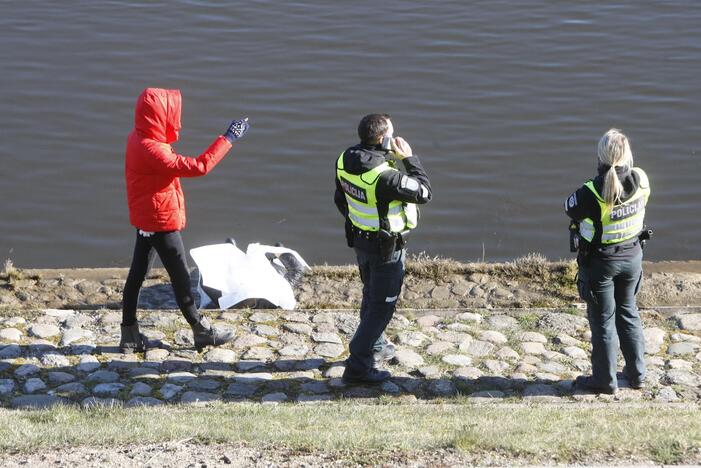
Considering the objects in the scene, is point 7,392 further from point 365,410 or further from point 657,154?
point 657,154

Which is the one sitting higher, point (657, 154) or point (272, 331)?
point (657, 154)

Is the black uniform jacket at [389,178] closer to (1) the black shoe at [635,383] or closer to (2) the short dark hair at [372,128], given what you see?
(2) the short dark hair at [372,128]

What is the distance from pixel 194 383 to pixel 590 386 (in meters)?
2.70

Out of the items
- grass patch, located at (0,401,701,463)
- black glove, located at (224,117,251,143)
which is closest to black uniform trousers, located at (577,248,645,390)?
grass patch, located at (0,401,701,463)

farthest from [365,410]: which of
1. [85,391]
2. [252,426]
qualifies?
[85,391]

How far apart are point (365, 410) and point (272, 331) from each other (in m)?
1.66

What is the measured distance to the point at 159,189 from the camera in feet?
24.6

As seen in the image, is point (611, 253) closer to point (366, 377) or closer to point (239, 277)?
point (366, 377)

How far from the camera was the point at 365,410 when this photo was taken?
693 centimetres

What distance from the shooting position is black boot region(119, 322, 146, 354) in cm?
791

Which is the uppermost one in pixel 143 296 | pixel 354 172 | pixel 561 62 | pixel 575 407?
pixel 561 62

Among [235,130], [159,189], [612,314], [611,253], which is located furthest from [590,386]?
[159,189]

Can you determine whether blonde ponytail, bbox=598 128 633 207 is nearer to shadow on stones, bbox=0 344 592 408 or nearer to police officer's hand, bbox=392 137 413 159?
police officer's hand, bbox=392 137 413 159

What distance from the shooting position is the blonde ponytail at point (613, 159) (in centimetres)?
686
